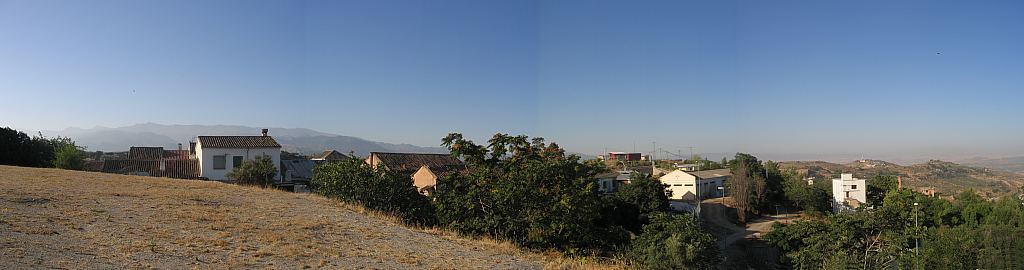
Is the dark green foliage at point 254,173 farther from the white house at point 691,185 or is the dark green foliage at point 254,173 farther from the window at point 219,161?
the white house at point 691,185

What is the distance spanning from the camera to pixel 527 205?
1287 centimetres

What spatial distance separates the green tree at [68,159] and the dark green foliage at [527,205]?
73.8 feet

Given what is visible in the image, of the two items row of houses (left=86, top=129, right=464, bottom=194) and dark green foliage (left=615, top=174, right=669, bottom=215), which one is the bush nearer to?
row of houses (left=86, top=129, right=464, bottom=194)

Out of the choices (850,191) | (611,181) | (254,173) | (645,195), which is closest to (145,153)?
(254,173)

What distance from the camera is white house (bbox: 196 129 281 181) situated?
100 feet

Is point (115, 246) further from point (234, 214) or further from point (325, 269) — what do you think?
point (234, 214)

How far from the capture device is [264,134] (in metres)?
35.5

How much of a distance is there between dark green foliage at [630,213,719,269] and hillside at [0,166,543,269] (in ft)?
14.3

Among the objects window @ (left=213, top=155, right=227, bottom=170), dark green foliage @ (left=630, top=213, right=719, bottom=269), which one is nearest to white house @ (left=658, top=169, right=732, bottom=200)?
dark green foliage @ (left=630, top=213, right=719, bottom=269)

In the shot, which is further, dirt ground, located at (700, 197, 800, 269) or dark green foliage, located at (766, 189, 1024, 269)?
dirt ground, located at (700, 197, 800, 269)

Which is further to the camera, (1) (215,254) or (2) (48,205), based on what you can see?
(2) (48,205)

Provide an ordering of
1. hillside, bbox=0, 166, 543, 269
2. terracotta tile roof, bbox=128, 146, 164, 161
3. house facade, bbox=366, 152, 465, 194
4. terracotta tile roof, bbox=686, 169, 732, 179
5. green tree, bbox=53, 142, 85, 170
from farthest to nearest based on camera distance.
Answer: terracotta tile roof, bbox=686, 169, 732, 179 → terracotta tile roof, bbox=128, 146, 164, 161 → house facade, bbox=366, 152, 465, 194 → green tree, bbox=53, 142, 85, 170 → hillside, bbox=0, 166, 543, 269

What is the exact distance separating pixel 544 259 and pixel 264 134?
99.6 feet

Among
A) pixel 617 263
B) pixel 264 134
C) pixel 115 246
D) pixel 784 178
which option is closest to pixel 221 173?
pixel 264 134
